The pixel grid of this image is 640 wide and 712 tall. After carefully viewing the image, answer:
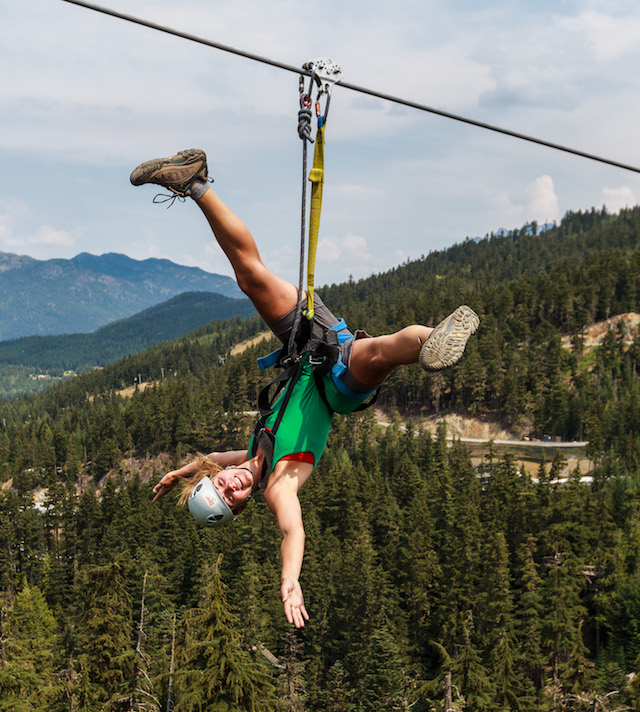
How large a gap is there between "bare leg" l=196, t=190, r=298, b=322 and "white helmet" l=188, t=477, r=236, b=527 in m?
1.79

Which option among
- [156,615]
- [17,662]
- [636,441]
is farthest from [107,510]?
[636,441]

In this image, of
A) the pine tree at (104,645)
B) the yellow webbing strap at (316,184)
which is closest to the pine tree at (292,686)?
the pine tree at (104,645)

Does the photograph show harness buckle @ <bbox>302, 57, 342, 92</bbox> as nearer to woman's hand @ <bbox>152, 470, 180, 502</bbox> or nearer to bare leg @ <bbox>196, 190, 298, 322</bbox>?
bare leg @ <bbox>196, 190, 298, 322</bbox>

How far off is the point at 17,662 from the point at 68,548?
119ft

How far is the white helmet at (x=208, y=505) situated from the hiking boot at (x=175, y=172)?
282cm

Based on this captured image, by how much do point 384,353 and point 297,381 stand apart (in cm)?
109

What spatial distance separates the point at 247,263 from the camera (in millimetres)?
7113

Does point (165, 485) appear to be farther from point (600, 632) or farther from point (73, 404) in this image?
point (73, 404)

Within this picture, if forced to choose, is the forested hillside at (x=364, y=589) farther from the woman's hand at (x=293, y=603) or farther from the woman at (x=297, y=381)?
the woman's hand at (x=293, y=603)

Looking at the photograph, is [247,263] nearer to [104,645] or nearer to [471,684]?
[471,684]

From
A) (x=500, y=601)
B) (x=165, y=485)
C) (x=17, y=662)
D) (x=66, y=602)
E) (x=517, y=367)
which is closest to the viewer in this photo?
(x=165, y=485)

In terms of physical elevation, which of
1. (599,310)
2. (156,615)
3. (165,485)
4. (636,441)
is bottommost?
(156,615)

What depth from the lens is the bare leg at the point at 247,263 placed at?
6.99 metres

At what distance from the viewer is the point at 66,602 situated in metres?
68.2
